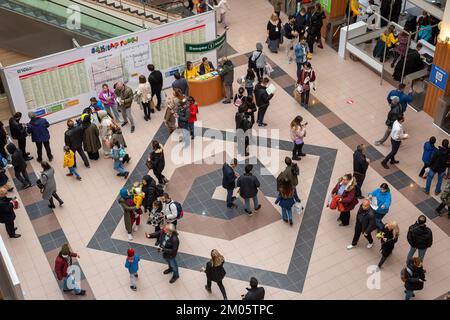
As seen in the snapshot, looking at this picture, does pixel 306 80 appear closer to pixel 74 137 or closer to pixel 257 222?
pixel 257 222

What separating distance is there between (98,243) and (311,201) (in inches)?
195

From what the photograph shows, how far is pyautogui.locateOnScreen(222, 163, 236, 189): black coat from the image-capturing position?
14266 millimetres

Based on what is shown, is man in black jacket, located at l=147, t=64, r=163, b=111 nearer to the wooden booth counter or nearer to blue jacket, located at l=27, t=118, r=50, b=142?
the wooden booth counter

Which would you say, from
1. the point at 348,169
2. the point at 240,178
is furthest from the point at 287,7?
the point at 240,178

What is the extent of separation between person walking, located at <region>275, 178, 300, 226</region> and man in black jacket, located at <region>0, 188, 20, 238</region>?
5680mm

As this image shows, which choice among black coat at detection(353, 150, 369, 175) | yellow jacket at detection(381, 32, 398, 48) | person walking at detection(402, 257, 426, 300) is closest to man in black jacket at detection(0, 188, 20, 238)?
black coat at detection(353, 150, 369, 175)

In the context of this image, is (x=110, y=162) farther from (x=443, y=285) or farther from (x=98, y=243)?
(x=443, y=285)

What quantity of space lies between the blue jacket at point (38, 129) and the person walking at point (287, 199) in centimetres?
598

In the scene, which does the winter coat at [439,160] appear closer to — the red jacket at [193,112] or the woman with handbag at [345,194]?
the woman with handbag at [345,194]

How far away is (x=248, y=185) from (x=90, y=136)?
4.31m

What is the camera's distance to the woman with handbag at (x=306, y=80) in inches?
692

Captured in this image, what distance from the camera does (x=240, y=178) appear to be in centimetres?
1421

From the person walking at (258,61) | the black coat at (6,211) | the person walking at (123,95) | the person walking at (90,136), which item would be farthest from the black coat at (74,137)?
the person walking at (258,61)

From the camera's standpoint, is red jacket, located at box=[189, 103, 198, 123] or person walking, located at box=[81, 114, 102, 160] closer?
person walking, located at box=[81, 114, 102, 160]
